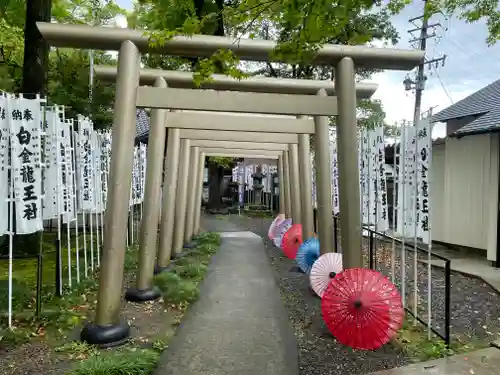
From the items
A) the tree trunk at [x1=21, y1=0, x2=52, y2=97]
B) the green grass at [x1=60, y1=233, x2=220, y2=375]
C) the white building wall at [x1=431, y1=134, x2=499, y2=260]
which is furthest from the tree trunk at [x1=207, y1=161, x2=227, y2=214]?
the tree trunk at [x1=21, y1=0, x2=52, y2=97]

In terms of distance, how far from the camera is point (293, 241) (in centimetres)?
1079

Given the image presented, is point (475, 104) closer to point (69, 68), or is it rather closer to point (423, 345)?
point (423, 345)

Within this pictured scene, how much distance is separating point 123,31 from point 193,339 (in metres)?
4.05

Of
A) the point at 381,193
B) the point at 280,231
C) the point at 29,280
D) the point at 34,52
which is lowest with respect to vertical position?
the point at 29,280

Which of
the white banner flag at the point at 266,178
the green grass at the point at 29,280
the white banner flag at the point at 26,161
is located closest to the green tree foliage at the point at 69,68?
the green grass at the point at 29,280

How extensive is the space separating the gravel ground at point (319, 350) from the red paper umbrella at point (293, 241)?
2773 millimetres

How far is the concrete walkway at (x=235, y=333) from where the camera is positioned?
4.39 meters

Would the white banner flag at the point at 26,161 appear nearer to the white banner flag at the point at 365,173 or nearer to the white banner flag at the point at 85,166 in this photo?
the white banner flag at the point at 85,166

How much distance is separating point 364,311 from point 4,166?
191 inches

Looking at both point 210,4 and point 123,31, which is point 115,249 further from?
point 210,4

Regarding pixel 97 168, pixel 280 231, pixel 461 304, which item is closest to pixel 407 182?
pixel 461 304

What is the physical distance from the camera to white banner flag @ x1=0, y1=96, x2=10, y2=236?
17.4 ft

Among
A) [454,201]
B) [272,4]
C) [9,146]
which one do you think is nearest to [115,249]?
[9,146]

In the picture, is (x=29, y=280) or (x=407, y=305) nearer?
(x=407, y=305)
